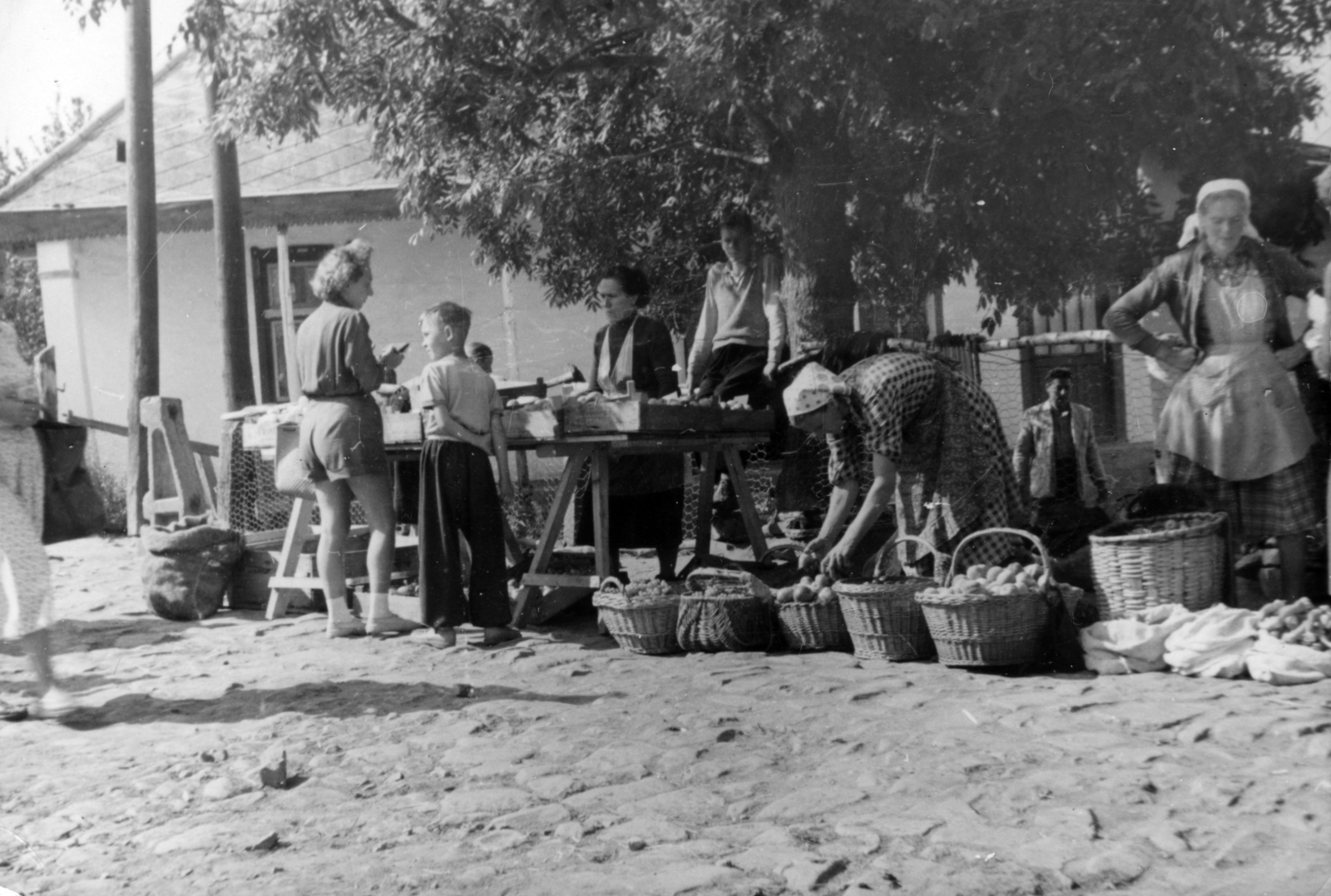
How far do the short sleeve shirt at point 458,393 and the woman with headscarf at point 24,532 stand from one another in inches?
63.8

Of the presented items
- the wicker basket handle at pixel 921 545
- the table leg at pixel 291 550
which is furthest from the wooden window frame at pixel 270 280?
the wicker basket handle at pixel 921 545

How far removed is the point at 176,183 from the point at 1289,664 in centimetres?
636

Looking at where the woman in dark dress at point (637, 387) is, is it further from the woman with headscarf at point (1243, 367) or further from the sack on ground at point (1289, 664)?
the sack on ground at point (1289, 664)

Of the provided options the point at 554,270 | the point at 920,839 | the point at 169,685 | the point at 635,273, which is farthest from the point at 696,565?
the point at 920,839

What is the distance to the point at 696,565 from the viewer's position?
6930mm

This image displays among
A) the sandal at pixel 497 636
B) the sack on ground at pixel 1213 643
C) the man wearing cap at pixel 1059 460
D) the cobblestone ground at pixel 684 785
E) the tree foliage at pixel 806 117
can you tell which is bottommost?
the cobblestone ground at pixel 684 785

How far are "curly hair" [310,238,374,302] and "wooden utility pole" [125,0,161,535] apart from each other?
1413mm

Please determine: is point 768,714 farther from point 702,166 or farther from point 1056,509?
point 702,166

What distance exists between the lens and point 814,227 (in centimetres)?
677

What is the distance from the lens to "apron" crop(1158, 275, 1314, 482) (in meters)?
4.84

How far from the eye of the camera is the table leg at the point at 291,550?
6977mm

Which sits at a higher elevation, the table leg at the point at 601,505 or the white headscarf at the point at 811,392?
the white headscarf at the point at 811,392

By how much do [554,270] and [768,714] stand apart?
13.6ft

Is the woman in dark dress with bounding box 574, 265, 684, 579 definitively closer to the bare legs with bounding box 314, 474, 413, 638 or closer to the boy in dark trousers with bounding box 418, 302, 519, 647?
the boy in dark trousers with bounding box 418, 302, 519, 647
